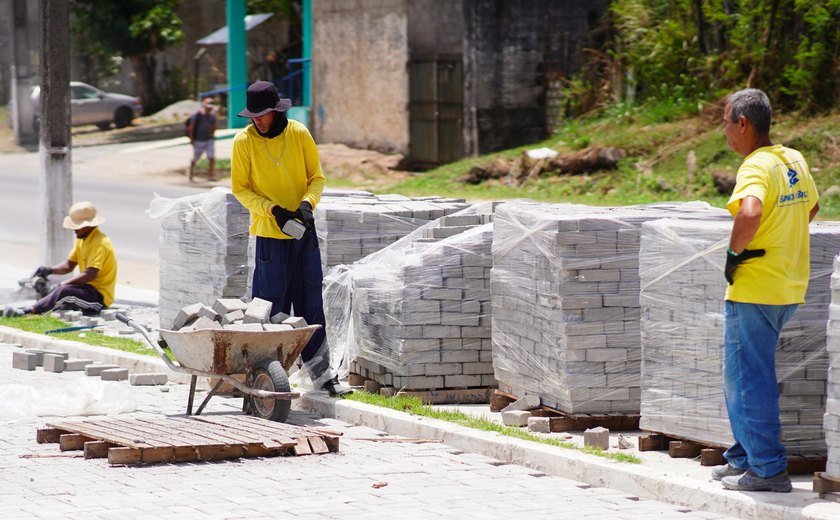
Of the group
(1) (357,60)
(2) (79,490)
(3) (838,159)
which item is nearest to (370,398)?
(2) (79,490)

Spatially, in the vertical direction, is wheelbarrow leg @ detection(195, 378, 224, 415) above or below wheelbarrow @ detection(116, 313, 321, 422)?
below

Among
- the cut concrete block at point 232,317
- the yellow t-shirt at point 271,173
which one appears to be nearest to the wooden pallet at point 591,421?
the cut concrete block at point 232,317

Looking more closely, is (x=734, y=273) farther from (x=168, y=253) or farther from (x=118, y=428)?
(x=168, y=253)

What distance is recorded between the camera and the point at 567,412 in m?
7.80

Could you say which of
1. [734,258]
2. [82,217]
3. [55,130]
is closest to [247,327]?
[734,258]

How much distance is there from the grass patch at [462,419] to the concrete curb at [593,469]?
7cm

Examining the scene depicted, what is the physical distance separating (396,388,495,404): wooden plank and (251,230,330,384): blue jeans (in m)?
0.68

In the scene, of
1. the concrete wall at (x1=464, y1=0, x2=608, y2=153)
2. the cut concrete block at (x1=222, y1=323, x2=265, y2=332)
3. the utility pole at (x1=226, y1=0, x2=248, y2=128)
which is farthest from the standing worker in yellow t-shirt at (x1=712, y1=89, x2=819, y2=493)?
the utility pole at (x1=226, y1=0, x2=248, y2=128)

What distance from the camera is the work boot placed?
9.05 meters

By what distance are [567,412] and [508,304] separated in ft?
2.91

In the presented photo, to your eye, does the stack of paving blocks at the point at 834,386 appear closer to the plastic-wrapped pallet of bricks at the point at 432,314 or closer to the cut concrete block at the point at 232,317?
the plastic-wrapped pallet of bricks at the point at 432,314

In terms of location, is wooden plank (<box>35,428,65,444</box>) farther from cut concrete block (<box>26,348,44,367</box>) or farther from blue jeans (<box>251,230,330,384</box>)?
cut concrete block (<box>26,348,44,367</box>)

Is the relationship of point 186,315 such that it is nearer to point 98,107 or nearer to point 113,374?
point 113,374

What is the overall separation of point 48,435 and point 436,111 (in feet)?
77.6
